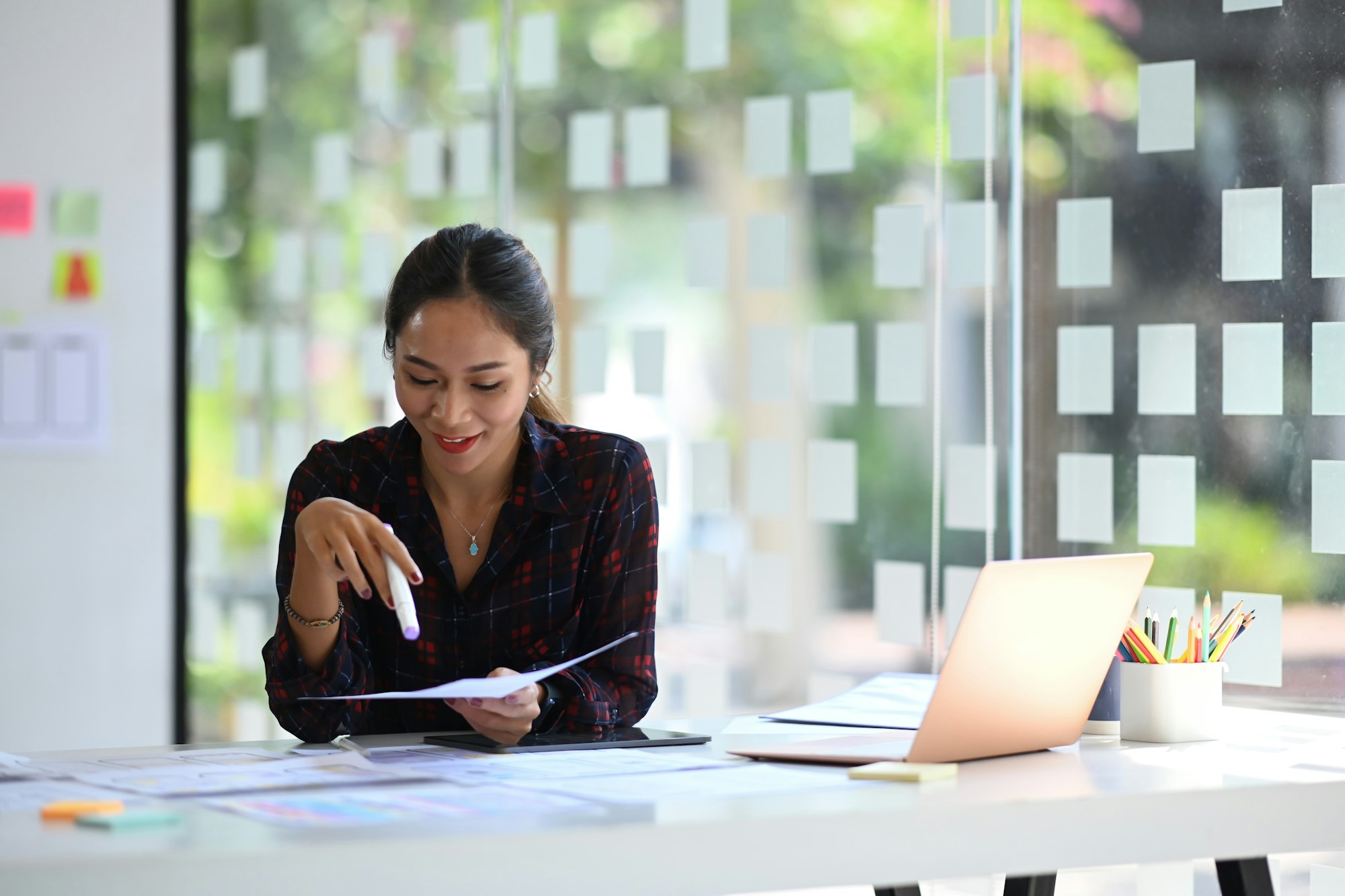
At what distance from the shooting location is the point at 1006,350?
7.93 feet

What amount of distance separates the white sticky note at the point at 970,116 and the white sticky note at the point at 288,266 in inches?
70.3

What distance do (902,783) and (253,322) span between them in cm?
281

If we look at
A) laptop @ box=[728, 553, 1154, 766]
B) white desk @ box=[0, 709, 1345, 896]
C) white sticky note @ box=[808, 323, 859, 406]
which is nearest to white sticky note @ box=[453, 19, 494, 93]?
white sticky note @ box=[808, 323, 859, 406]

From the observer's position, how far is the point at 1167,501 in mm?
2199

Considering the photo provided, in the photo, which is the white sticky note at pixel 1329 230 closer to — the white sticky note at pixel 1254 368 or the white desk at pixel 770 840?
the white sticky note at pixel 1254 368

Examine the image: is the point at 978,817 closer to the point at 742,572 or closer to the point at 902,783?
the point at 902,783

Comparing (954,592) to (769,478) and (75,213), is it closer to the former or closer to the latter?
(769,478)

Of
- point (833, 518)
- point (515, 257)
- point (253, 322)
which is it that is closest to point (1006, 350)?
point (833, 518)

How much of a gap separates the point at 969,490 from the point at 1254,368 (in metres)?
0.51

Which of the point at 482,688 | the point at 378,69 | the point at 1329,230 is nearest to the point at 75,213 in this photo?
the point at 378,69

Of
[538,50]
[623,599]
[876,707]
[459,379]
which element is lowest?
[876,707]

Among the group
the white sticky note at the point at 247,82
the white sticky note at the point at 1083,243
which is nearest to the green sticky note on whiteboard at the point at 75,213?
the white sticky note at the point at 247,82

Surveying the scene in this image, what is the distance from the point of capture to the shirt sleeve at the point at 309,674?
62.7 inches

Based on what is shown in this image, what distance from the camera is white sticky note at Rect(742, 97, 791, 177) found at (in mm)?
2711
